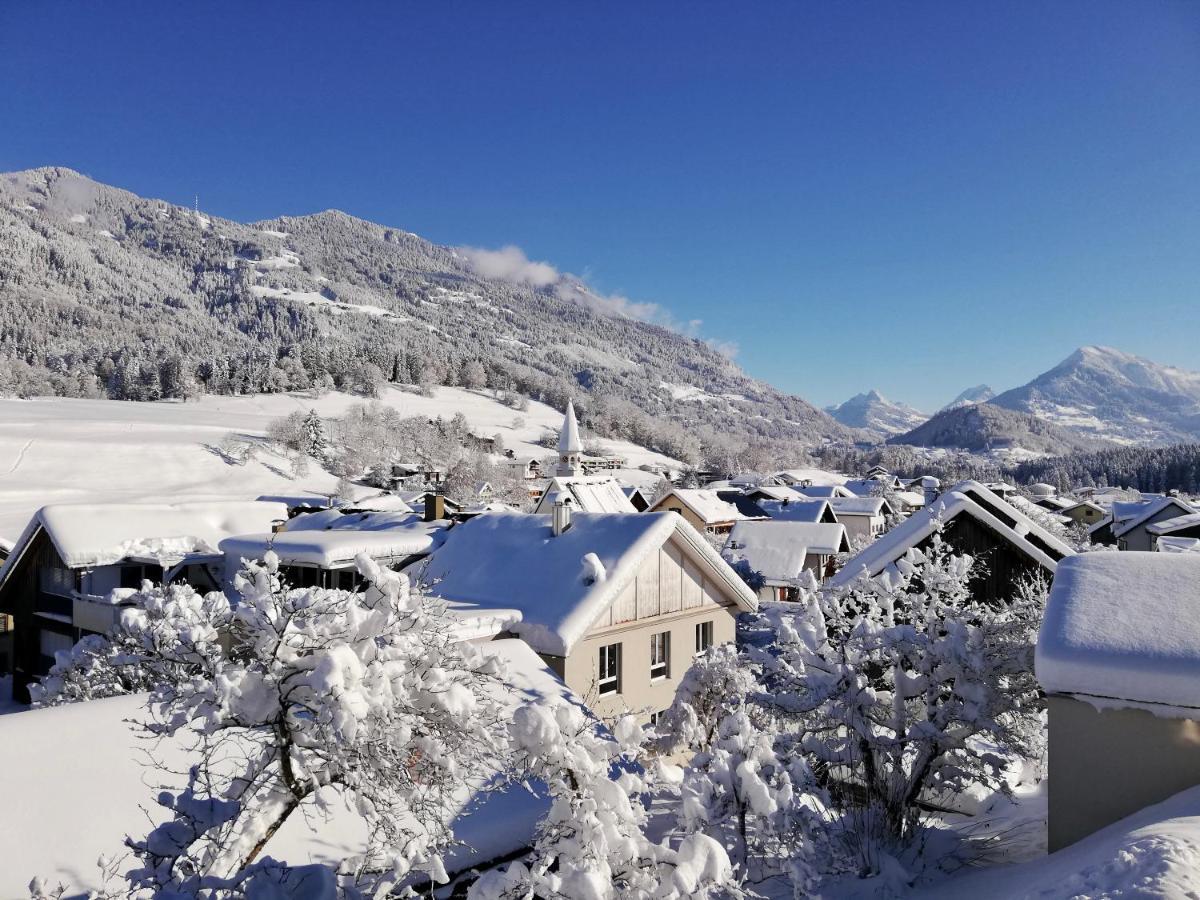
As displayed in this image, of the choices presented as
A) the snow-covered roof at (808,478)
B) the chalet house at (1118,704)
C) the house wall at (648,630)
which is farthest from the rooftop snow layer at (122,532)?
the snow-covered roof at (808,478)

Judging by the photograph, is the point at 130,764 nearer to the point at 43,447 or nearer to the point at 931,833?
the point at 931,833

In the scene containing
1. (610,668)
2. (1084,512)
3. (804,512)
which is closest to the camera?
(610,668)

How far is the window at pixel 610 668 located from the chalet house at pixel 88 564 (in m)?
11.0

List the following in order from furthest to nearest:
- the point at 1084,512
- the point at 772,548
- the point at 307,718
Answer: the point at 1084,512
the point at 772,548
the point at 307,718

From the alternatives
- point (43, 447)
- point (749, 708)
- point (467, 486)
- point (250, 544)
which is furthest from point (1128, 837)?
point (43, 447)

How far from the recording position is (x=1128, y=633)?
8.80m

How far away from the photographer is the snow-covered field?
59.2 meters

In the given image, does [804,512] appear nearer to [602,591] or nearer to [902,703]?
[602,591]

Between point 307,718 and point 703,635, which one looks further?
point 703,635

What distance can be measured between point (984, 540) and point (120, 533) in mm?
22563

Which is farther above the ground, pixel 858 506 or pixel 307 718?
pixel 307 718

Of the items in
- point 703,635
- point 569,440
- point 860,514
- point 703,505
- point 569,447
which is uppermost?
point 569,440

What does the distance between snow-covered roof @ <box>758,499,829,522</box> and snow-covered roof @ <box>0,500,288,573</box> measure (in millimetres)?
42991

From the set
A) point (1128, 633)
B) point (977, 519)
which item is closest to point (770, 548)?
point (977, 519)
